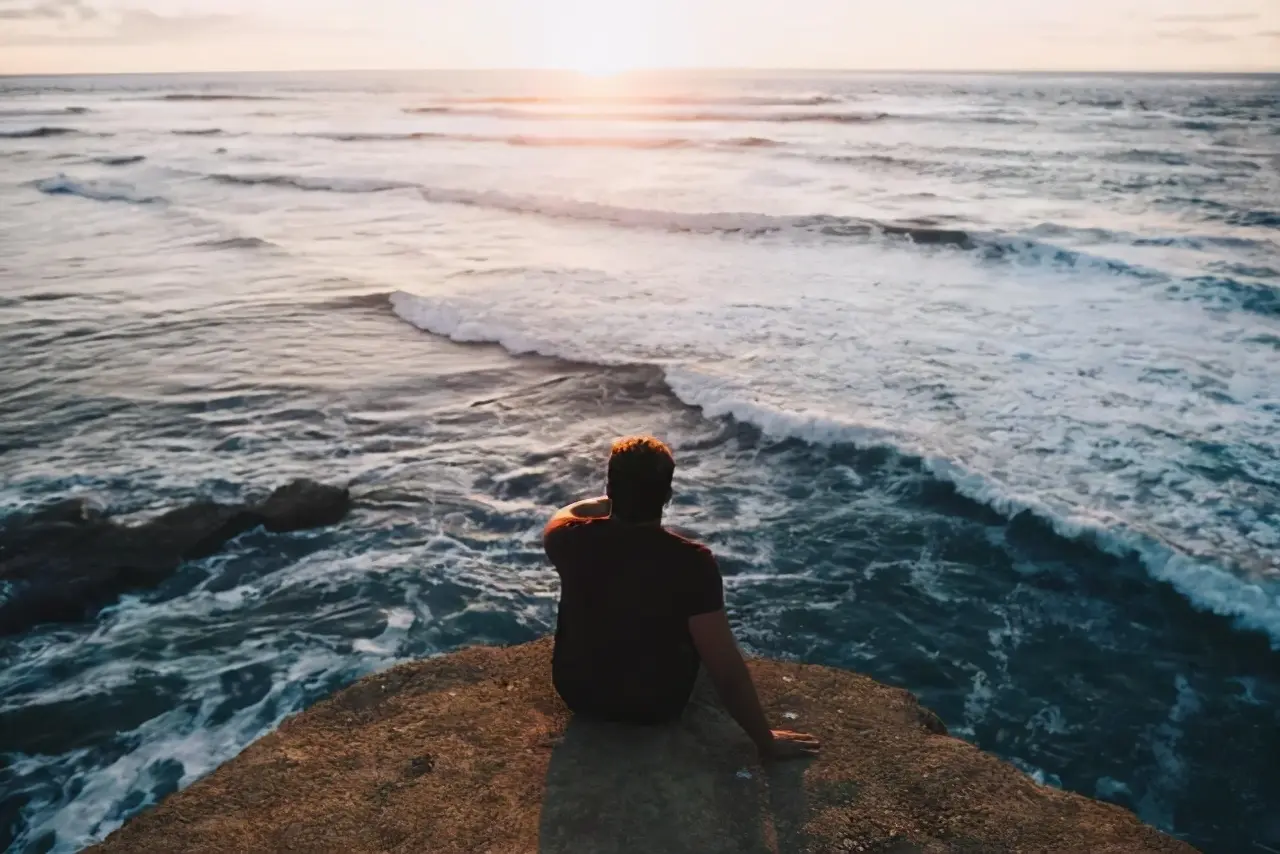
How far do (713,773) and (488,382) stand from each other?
814 cm

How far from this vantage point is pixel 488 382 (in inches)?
444

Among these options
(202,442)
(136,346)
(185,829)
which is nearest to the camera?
(185,829)

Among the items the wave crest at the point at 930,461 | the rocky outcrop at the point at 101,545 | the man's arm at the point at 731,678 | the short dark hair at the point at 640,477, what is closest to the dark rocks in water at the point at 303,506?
the rocky outcrop at the point at 101,545

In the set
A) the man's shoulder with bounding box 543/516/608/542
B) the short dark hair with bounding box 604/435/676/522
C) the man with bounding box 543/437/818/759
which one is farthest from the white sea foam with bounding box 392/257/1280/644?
the man's shoulder with bounding box 543/516/608/542

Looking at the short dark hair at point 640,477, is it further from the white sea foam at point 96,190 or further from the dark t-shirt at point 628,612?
the white sea foam at point 96,190

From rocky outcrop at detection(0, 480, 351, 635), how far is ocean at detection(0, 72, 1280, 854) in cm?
22

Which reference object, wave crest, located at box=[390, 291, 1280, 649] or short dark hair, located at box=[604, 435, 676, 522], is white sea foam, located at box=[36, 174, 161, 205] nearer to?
wave crest, located at box=[390, 291, 1280, 649]

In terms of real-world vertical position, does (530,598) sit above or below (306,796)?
below

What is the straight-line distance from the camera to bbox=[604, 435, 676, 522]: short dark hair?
3482 millimetres

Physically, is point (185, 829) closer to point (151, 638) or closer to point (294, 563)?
point (151, 638)

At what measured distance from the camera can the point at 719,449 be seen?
920cm

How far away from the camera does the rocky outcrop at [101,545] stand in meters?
6.38

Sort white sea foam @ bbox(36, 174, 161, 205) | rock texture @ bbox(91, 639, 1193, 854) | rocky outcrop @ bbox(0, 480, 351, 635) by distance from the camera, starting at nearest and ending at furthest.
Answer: rock texture @ bbox(91, 639, 1193, 854), rocky outcrop @ bbox(0, 480, 351, 635), white sea foam @ bbox(36, 174, 161, 205)

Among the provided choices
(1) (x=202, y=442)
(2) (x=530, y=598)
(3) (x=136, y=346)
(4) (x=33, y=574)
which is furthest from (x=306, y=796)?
(3) (x=136, y=346)
